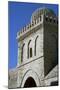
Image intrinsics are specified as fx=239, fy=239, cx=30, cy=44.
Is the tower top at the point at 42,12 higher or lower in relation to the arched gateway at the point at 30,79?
higher

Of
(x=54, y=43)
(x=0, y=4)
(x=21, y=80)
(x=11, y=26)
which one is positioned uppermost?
(x=0, y=4)

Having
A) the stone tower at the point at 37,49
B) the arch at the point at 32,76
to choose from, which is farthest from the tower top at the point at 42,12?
the arch at the point at 32,76

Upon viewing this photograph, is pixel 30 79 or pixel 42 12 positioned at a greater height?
pixel 42 12

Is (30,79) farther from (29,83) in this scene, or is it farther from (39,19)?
(39,19)

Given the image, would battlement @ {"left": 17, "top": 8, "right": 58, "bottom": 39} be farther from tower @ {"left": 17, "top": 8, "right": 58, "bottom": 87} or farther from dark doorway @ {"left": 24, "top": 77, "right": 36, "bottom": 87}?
dark doorway @ {"left": 24, "top": 77, "right": 36, "bottom": 87}

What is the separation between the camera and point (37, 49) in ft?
9.54

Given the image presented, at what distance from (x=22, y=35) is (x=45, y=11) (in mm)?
414

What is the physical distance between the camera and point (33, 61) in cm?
289

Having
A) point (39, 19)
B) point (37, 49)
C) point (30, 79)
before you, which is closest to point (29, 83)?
point (30, 79)

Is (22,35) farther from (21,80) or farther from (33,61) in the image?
(21,80)

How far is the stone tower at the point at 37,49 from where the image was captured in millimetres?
2857

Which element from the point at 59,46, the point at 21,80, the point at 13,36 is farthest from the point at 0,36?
the point at 59,46

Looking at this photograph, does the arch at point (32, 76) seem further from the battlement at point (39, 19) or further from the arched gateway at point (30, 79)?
the battlement at point (39, 19)

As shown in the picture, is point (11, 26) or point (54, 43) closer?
point (11, 26)
